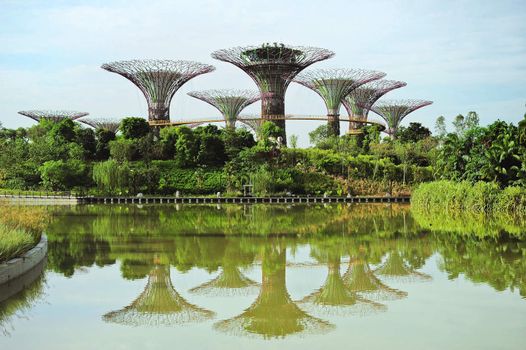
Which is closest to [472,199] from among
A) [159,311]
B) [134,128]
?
[159,311]

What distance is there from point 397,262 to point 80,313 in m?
7.39

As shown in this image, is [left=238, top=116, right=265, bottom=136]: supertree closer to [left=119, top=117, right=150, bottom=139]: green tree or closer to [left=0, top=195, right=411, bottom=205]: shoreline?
[left=119, top=117, right=150, bottom=139]: green tree

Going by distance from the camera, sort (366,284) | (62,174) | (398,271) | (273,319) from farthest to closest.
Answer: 1. (62,174)
2. (398,271)
3. (366,284)
4. (273,319)

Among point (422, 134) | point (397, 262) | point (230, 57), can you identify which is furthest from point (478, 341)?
point (422, 134)

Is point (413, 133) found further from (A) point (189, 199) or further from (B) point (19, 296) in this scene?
(B) point (19, 296)

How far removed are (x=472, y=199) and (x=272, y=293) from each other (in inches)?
754

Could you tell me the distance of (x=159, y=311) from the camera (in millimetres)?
9742

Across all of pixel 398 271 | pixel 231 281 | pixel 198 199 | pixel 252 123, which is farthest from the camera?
pixel 252 123

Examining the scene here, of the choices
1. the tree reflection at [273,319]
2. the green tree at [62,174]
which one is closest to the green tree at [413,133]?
the green tree at [62,174]

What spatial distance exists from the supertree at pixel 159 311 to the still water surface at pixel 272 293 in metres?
0.02

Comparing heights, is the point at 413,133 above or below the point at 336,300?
above

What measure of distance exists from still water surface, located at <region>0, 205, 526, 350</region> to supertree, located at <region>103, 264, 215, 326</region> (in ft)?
0.05

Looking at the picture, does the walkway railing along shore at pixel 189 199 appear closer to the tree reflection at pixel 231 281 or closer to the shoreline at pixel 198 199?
the shoreline at pixel 198 199

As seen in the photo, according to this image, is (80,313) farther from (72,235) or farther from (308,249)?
(72,235)
